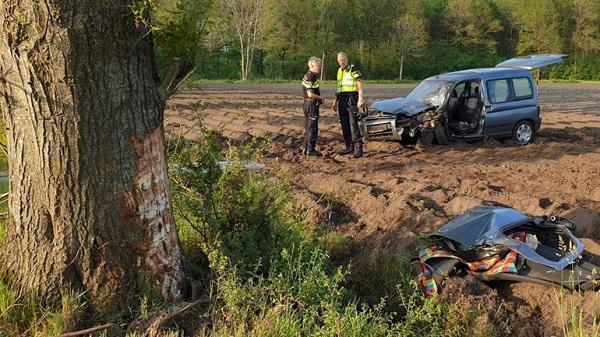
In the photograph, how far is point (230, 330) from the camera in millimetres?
3854

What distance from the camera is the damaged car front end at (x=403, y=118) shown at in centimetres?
1210

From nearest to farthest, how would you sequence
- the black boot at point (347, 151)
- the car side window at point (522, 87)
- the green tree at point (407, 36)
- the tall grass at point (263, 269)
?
the tall grass at point (263, 269)
the black boot at point (347, 151)
the car side window at point (522, 87)
the green tree at point (407, 36)

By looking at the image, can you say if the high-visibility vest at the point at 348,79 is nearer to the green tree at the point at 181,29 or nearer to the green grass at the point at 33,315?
the green tree at the point at 181,29

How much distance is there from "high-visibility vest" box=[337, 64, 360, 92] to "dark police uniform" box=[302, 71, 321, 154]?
469 mm

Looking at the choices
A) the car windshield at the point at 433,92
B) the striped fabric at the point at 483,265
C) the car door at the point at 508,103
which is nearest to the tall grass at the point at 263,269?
the striped fabric at the point at 483,265

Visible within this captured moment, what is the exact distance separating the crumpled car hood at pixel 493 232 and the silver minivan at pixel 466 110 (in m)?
6.96

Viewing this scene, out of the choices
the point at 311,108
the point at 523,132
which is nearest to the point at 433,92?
the point at 523,132

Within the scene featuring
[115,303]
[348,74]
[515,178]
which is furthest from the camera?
[348,74]

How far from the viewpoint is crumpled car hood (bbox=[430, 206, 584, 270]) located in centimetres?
448

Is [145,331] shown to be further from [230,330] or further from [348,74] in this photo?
[348,74]

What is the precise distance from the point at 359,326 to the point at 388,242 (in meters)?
2.18

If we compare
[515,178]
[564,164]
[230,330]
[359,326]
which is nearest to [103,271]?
[230,330]

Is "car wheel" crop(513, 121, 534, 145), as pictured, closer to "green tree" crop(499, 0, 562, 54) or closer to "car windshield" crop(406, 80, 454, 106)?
"car windshield" crop(406, 80, 454, 106)

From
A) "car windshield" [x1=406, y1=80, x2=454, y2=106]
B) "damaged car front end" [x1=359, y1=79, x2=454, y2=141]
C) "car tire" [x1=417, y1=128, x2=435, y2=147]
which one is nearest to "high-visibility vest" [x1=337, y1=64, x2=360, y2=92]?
"damaged car front end" [x1=359, y1=79, x2=454, y2=141]
